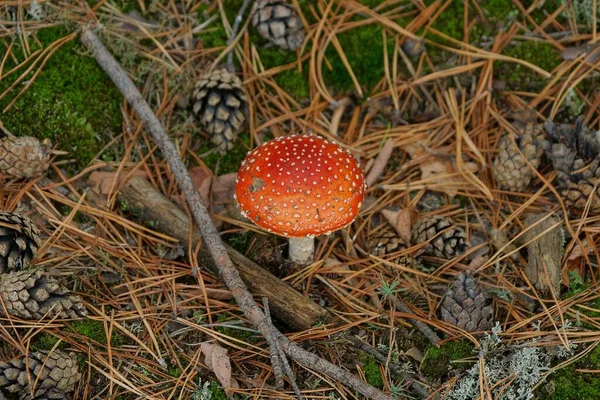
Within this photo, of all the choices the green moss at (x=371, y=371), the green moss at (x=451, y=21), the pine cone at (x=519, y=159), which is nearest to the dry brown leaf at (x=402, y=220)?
the pine cone at (x=519, y=159)

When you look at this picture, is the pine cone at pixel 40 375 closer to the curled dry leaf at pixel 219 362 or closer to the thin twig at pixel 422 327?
the curled dry leaf at pixel 219 362

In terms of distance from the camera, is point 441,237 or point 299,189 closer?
point 299,189

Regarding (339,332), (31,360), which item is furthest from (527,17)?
(31,360)

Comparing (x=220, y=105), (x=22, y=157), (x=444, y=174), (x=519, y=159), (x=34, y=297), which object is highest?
(x=220, y=105)

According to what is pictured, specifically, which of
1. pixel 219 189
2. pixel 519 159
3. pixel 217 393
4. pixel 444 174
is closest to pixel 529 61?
pixel 519 159

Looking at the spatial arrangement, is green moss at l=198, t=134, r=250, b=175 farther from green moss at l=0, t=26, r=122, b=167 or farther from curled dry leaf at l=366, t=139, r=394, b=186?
curled dry leaf at l=366, t=139, r=394, b=186

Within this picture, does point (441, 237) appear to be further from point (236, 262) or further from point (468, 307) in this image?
point (236, 262)

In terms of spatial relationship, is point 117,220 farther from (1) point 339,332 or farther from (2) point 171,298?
(1) point 339,332
